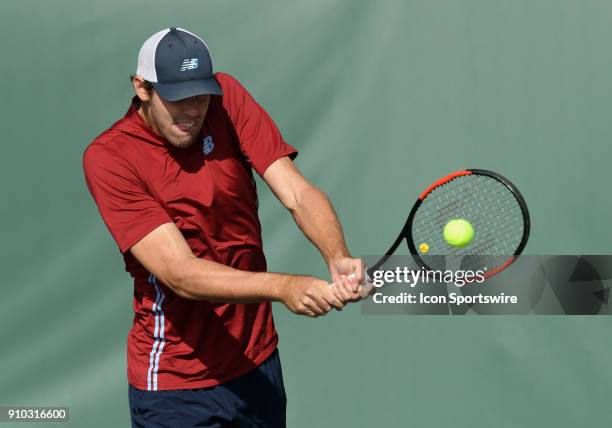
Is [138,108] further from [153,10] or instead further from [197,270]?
[153,10]

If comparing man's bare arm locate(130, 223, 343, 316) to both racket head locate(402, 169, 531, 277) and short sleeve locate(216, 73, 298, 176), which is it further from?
racket head locate(402, 169, 531, 277)

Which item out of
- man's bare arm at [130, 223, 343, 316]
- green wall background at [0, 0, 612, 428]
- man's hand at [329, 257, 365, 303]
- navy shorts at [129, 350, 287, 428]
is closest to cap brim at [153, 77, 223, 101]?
man's bare arm at [130, 223, 343, 316]

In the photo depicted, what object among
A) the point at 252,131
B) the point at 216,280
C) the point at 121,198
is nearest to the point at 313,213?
the point at 252,131

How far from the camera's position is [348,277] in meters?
2.99

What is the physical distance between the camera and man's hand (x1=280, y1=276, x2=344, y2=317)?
2.88m

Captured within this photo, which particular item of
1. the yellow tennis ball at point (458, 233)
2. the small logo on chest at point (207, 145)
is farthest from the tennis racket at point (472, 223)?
the small logo on chest at point (207, 145)

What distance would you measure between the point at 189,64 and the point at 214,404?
0.98 meters

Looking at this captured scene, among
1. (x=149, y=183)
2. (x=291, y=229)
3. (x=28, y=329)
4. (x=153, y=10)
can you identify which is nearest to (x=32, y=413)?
(x=28, y=329)

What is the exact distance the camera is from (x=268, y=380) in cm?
345

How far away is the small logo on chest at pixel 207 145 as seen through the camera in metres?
3.26

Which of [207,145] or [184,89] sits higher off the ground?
[184,89]

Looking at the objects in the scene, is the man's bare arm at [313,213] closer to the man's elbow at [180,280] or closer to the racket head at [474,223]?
the man's elbow at [180,280]

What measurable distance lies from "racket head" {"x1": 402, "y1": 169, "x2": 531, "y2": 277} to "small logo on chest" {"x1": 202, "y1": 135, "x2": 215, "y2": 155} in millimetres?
888

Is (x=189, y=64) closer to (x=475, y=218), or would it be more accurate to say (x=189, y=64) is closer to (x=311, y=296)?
(x=311, y=296)
